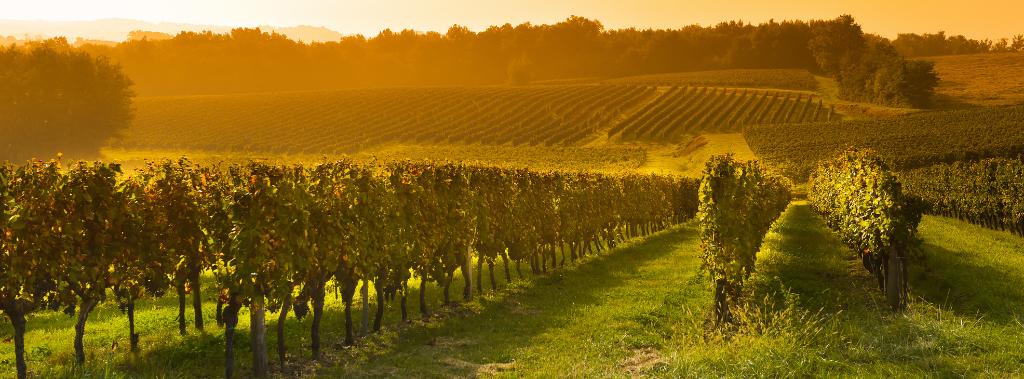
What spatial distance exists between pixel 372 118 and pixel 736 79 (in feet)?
257

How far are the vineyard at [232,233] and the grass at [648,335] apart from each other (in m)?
0.60

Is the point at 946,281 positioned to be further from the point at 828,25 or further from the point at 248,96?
the point at 828,25

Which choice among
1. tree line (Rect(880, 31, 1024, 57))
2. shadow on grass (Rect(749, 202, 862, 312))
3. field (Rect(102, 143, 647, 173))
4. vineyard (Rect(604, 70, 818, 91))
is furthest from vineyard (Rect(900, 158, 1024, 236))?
tree line (Rect(880, 31, 1024, 57))

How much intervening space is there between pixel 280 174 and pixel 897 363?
8296mm

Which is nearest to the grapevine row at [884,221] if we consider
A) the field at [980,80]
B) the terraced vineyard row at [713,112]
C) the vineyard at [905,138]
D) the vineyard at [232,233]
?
the vineyard at [232,233]

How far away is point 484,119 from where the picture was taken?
84.9 m

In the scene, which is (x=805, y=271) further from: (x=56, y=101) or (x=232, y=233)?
(x=56, y=101)

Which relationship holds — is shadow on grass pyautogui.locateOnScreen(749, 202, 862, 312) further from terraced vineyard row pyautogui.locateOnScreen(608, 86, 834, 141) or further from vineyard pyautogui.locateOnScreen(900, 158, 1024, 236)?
terraced vineyard row pyautogui.locateOnScreen(608, 86, 834, 141)

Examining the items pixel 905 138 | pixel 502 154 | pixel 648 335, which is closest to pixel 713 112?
pixel 905 138

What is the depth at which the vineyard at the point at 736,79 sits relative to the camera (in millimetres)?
115938

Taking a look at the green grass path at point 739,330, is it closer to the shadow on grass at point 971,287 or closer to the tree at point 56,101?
the shadow on grass at point 971,287

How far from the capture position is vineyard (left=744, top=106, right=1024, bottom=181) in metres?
58.5

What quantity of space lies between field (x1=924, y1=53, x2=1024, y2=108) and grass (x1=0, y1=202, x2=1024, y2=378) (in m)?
101

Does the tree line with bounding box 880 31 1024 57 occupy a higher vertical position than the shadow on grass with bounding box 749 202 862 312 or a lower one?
higher
